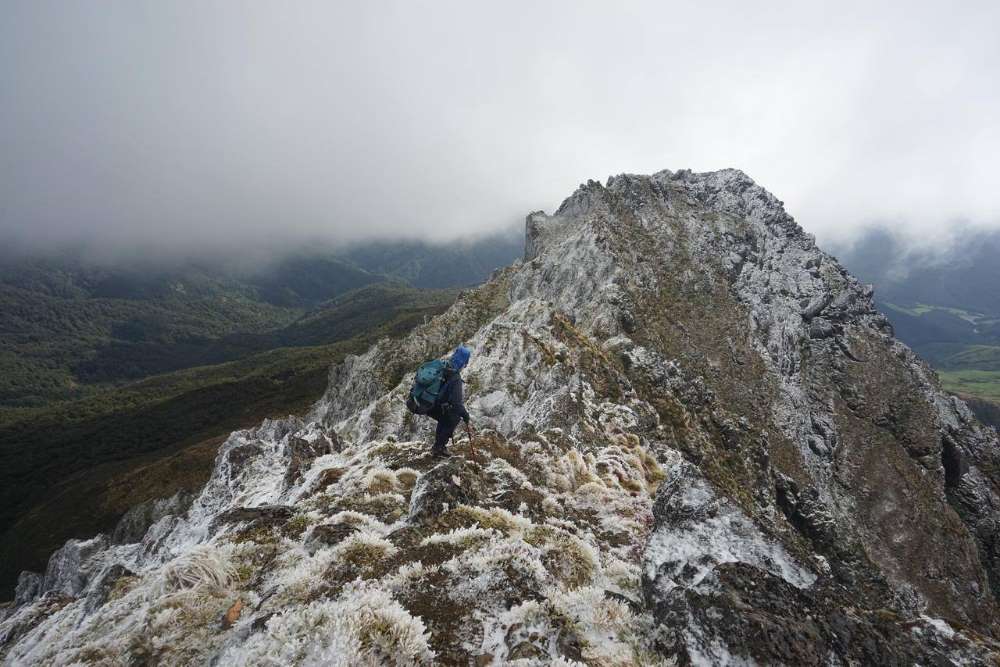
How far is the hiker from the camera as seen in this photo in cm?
1480

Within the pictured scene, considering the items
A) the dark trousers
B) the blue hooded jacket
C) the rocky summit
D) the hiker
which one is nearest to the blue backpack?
the hiker

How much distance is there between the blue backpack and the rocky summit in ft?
5.97

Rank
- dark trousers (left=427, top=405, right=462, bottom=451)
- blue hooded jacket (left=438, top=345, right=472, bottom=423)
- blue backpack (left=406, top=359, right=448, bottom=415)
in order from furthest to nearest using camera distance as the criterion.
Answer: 1. dark trousers (left=427, top=405, right=462, bottom=451)
2. blue hooded jacket (left=438, top=345, right=472, bottom=423)
3. blue backpack (left=406, top=359, right=448, bottom=415)

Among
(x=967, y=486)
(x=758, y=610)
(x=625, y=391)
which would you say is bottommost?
(x=967, y=486)

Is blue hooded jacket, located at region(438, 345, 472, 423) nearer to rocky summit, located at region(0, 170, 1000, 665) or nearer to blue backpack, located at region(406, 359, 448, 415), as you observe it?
blue backpack, located at region(406, 359, 448, 415)

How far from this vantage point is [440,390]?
49.0 feet

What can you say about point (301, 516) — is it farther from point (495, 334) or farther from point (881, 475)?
point (881, 475)

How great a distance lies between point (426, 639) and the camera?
24.2ft

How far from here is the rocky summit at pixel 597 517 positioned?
7441 millimetres

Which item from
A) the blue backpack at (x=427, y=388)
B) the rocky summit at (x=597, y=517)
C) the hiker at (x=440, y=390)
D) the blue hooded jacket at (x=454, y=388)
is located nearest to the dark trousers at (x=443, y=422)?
the hiker at (x=440, y=390)

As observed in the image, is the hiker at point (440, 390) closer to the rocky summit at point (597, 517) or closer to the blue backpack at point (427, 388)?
the blue backpack at point (427, 388)

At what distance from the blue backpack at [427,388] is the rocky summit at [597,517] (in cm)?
182

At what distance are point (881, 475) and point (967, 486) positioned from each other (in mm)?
16031

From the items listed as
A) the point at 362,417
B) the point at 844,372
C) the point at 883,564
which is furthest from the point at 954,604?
the point at 362,417
